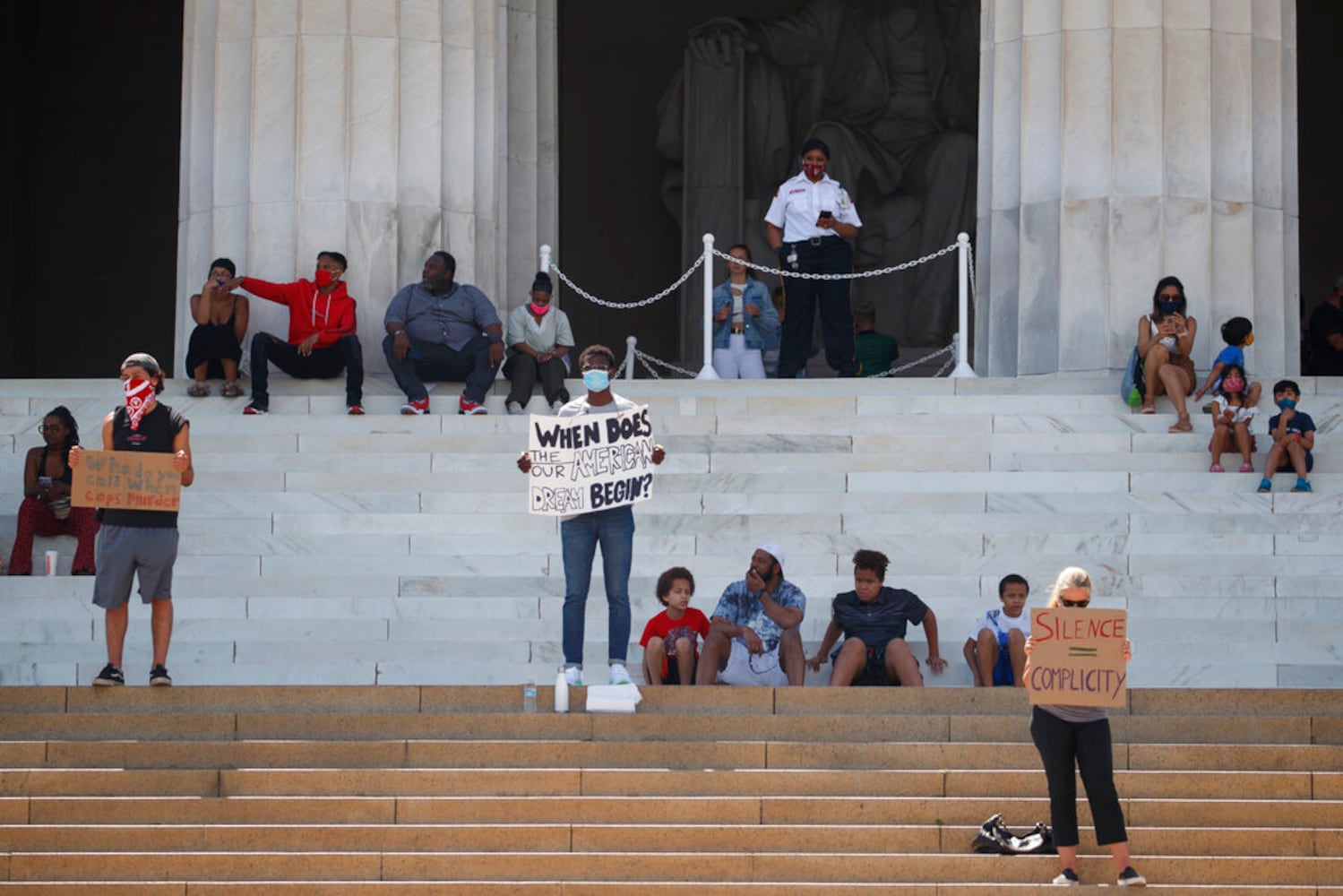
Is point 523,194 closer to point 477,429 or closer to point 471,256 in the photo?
point 471,256

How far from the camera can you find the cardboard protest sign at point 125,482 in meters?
13.4

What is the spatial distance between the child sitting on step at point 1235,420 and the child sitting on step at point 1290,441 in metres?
0.16

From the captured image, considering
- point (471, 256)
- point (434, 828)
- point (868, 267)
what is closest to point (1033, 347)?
point (471, 256)

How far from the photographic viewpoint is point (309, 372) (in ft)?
63.1

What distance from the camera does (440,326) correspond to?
1931cm

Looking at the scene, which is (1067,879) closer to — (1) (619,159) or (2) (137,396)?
(2) (137,396)

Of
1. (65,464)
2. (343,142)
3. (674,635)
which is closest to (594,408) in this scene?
(674,635)

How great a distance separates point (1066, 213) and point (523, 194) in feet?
16.0

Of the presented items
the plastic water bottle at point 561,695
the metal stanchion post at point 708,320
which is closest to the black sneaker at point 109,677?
the plastic water bottle at point 561,695

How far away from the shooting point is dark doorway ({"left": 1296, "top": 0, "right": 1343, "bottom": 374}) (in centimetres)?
2845

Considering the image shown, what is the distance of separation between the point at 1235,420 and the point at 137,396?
7.35m

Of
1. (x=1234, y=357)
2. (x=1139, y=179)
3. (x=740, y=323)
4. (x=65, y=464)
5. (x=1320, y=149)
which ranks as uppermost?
(x=1320, y=149)

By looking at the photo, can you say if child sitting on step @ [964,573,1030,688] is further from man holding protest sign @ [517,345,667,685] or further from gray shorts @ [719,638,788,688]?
man holding protest sign @ [517,345,667,685]

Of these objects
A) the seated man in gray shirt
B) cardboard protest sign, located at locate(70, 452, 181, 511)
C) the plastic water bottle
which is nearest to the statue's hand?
the seated man in gray shirt
